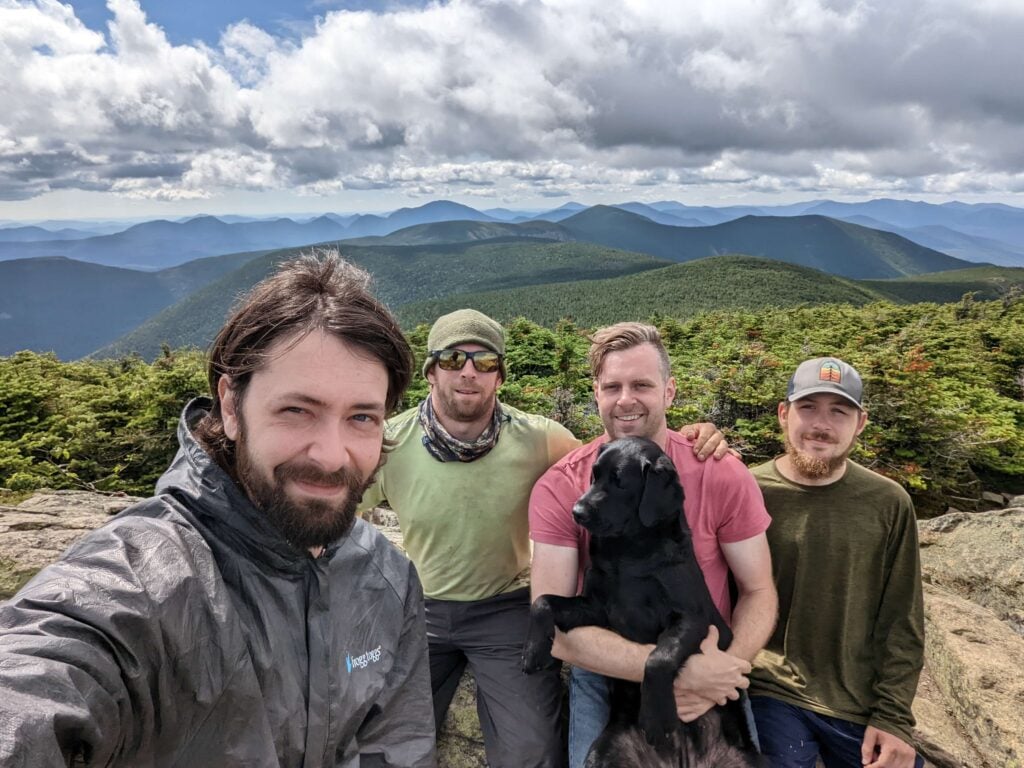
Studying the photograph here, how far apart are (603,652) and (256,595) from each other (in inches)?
65.6

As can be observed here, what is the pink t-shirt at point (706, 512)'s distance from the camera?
2.81 meters

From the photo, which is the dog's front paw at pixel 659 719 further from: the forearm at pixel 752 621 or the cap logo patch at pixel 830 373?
the cap logo patch at pixel 830 373

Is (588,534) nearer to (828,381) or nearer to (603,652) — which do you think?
(603,652)

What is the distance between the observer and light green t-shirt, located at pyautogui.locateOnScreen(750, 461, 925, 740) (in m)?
2.83

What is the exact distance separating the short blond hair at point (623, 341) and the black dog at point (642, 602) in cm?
Answer: 59

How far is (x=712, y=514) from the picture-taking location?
2.81 m

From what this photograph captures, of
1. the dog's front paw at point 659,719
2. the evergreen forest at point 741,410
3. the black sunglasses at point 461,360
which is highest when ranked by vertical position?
the black sunglasses at point 461,360

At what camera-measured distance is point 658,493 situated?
8.28 feet

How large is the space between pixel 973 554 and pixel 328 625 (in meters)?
6.15

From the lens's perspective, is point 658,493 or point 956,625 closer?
point 658,493

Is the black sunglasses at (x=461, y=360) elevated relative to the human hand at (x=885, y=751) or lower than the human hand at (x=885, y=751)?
elevated

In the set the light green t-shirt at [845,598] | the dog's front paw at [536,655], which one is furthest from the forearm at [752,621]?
the dog's front paw at [536,655]

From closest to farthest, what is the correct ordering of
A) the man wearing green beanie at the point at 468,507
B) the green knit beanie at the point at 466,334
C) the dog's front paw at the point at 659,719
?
the dog's front paw at the point at 659,719, the man wearing green beanie at the point at 468,507, the green knit beanie at the point at 466,334

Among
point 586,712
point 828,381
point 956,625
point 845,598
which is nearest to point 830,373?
point 828,381
